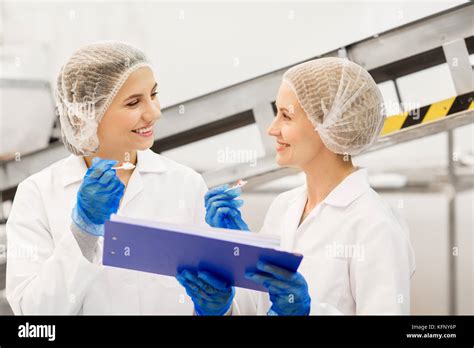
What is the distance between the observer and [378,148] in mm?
2100

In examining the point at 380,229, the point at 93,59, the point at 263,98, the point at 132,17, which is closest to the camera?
the point at 380,229

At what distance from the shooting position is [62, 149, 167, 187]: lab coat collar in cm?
169

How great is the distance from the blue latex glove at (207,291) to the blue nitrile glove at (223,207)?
0.54ft

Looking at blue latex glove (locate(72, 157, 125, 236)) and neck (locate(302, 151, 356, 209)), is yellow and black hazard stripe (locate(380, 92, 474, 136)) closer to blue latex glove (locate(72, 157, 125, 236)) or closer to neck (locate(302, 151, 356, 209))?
neck (locate(302, 151, 356, 209))

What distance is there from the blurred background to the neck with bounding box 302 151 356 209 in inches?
18.3

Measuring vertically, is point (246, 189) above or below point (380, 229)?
above

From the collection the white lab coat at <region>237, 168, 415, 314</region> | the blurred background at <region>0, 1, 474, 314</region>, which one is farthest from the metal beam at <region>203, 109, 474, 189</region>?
the white lab coat at <region>237, 168, 415, 314</region>

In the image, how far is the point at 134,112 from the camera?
1594mm

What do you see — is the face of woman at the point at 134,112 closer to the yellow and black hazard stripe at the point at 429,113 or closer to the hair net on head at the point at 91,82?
the hair net on head at the point at 91,82

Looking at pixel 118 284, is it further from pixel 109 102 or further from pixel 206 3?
pixel 206 3

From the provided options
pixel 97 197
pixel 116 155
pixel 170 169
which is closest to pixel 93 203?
pixel 97 197

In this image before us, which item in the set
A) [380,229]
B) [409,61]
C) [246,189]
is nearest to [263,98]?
[246,189]

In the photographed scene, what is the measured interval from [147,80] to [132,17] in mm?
720

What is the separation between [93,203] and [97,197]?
0.02 metres
